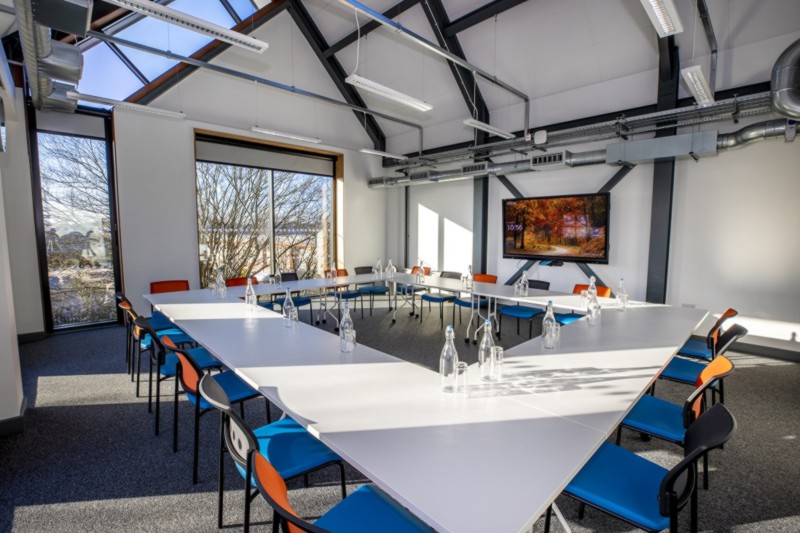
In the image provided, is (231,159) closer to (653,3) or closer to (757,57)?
(653,3)

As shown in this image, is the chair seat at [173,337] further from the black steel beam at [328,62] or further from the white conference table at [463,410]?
the black steel beam at [328,62]

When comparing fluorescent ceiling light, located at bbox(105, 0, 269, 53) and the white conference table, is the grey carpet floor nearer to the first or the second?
the white conference table

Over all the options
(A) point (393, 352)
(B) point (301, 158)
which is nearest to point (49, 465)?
(A) point (393, 352)

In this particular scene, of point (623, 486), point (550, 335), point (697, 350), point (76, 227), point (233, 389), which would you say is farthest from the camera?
point (76, 227)

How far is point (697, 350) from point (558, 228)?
341 centimetres

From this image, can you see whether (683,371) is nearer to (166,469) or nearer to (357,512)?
(357,512)

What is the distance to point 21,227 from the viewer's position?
5.27 meters

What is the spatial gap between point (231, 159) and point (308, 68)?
249 cm

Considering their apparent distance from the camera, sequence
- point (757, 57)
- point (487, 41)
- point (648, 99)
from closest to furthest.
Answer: point (757, 57) → point (648, 99) → point (487, 41)

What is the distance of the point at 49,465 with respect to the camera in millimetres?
2562

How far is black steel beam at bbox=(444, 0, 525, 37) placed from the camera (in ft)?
17.2

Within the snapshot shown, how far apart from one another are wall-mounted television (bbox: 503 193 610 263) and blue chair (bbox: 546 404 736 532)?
16.2ft

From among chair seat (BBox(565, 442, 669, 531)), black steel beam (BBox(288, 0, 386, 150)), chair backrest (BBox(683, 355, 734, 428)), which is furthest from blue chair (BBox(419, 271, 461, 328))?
black steel beam (BBox(288, 0, 386, 150))

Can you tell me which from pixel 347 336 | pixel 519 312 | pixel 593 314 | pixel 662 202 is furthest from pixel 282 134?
pixel 662 202
